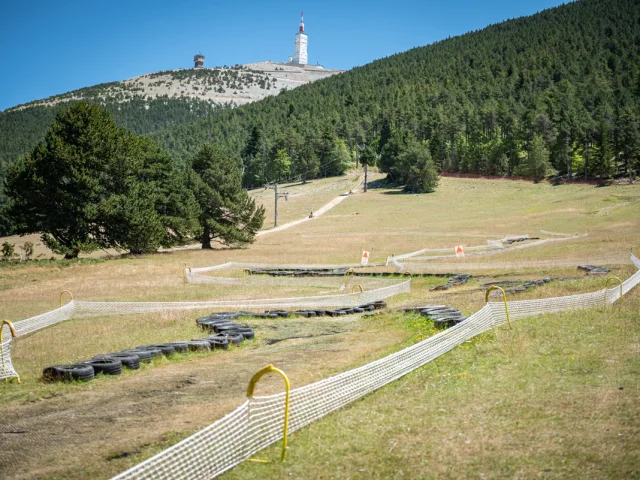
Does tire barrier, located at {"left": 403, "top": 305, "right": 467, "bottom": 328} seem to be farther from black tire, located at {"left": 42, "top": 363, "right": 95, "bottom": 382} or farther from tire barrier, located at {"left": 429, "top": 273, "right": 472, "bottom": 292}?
black tire, located at {"left": 42, "top": 363, "right": 95, "bottom": 382}

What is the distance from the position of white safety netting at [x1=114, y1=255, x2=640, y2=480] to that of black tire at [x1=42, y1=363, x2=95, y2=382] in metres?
6.41

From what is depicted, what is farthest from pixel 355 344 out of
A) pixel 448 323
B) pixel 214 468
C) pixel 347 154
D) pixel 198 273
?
pixel 347 154

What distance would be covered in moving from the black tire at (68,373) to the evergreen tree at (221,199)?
49.2 meters

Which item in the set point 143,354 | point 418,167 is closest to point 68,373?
point 143,354

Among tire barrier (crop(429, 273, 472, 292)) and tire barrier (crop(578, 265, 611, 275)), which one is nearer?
tire barrier (crop(578, 265, 611, 275))

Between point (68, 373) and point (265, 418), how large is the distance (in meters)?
7.06

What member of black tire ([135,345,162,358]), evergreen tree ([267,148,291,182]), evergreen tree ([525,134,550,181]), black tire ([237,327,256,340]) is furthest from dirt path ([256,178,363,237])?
black tire ([135,345,162,358])

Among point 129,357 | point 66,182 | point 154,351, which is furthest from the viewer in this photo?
point 66,182

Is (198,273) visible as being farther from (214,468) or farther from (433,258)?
(214,468)

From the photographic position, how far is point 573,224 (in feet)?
237

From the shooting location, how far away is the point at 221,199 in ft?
209

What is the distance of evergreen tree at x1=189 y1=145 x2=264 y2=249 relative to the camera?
63844 mm

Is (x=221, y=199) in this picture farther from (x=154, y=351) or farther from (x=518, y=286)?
(x=154, y=351)

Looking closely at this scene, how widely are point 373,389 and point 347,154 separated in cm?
15868
